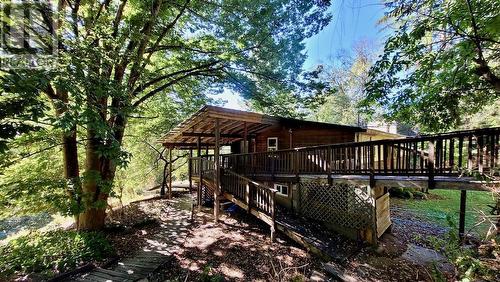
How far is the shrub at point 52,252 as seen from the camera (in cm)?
566

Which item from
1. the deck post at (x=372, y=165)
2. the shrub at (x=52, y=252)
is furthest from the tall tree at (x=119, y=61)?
the deck post at (x=372, y=165)

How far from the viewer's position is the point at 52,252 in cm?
621

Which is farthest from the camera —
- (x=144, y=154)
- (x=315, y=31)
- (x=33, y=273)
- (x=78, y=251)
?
(x=144, y=154)

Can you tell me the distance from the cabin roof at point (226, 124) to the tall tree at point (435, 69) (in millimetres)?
3902

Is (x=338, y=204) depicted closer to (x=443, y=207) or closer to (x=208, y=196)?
(x=208, y=196)

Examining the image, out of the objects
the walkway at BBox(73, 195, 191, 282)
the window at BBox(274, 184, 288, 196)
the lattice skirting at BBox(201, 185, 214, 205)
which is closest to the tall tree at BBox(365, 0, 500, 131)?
the window at BBox(274, 184, 288, 196)

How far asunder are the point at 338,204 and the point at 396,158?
3.07 m

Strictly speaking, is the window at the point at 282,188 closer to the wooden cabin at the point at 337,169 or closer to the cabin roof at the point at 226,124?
the wooden cabin at the point at 337,169

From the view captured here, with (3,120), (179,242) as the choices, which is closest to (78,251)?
(179,242)

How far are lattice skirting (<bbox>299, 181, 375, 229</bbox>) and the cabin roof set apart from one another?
322cm

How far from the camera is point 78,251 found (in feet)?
21.1

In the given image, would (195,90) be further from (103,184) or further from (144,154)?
(144,154)

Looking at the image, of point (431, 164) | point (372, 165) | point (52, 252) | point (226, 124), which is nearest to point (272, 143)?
point (226, 124)

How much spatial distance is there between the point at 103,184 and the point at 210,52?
6105 millimetres
